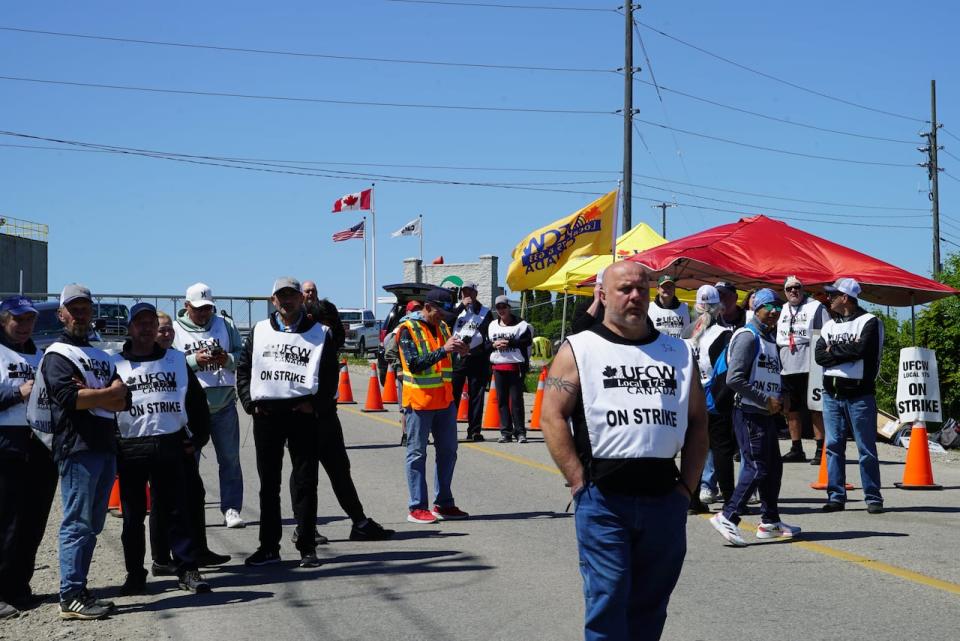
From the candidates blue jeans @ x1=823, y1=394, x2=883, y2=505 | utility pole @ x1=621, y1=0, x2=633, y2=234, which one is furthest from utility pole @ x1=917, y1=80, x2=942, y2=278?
blue jeans @ x1=823, y1=394, x2=883, y2=505

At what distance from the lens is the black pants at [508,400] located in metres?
16.1

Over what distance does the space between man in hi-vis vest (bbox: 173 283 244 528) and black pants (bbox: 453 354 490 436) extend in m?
6.59

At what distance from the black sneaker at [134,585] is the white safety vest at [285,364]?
141 cm

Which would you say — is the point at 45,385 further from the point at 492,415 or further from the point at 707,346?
the point at 492,415

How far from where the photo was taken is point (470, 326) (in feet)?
52.9

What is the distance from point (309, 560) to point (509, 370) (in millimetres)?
8269

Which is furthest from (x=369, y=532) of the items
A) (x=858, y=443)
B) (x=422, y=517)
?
(x=858, y=443)

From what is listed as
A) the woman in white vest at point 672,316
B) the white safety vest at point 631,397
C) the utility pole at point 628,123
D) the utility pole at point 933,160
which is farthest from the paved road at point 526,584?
the utility pole at point 933,160

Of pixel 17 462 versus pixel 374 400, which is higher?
pixel 17 462

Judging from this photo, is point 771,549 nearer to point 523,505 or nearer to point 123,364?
point 523,505

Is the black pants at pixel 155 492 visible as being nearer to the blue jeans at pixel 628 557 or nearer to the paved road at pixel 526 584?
the paved road at pixel 526 584

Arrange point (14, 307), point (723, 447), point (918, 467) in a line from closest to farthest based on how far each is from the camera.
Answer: point (14, 307) → point (723, 447) → point (918, 467)

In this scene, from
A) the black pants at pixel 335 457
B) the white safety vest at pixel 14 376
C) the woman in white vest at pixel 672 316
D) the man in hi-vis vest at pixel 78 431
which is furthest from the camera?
the woman in white vest at pixel 672 316

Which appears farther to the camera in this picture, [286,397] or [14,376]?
[286,397]
